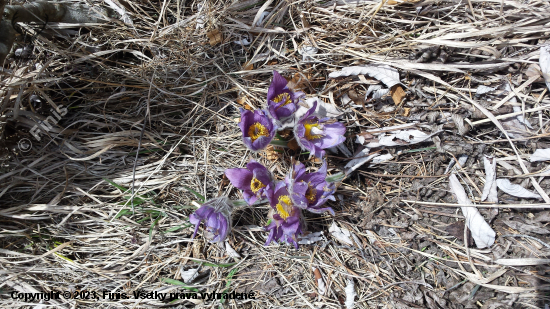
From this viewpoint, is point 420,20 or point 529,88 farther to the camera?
point 420,20

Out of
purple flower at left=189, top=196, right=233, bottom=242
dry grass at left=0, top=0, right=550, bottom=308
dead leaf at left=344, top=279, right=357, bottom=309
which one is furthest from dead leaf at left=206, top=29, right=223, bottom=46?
dead leaf at left=344, top=279, right=357, bottom=309

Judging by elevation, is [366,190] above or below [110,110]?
below

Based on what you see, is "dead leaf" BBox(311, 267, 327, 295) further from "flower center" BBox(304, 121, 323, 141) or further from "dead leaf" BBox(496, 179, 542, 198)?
"dead leaf" BBox(496, 179, 542, 198)

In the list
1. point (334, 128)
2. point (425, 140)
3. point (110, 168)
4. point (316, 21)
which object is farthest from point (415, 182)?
point (110, 168)

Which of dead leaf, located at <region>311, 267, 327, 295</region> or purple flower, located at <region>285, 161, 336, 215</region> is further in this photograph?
dead leaf, located at <region>311, 267, 327, 295</region>

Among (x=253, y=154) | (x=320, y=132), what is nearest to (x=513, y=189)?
(x=320, y=132)

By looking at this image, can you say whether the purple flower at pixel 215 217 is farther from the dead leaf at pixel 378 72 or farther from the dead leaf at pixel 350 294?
the dead leaf at pixel 378 72

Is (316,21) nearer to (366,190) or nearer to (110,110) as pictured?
(366,190)
